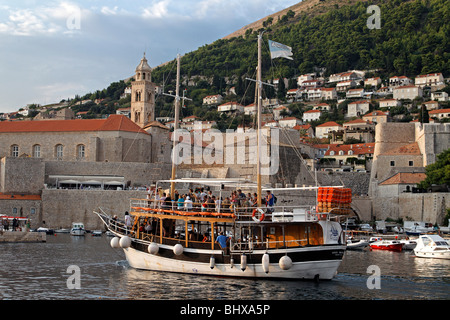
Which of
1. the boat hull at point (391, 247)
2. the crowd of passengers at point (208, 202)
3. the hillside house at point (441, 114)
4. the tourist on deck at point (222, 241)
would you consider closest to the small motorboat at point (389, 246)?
the boat hull at point (391, 247)

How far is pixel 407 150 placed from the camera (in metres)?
53.3

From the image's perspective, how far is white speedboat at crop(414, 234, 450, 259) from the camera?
2989 cm

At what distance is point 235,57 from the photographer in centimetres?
14938

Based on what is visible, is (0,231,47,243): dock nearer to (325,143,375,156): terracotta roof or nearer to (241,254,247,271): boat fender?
(241,254,247,271): boat fender

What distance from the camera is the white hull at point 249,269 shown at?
18188 mm

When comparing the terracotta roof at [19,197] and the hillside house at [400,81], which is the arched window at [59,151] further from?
the hillside house at [400,81]

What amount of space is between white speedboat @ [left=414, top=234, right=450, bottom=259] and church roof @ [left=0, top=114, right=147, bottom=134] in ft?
105

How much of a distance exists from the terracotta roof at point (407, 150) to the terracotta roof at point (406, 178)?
188 inches

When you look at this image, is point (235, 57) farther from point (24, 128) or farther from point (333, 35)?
point (24, 128)

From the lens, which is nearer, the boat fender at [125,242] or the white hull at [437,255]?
the boat fender at [125,242]

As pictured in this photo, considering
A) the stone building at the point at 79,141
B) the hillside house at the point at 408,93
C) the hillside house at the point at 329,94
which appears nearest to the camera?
the stone building at the point at 79,141

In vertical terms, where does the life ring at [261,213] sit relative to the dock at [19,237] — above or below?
above
